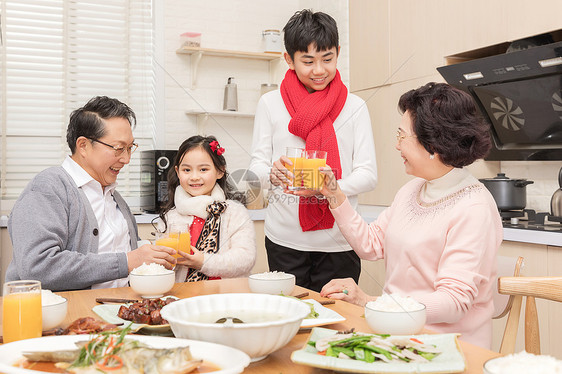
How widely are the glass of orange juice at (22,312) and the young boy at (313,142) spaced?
1.05m

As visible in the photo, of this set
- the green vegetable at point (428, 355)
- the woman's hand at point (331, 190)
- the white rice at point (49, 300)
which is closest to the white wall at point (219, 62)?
the woman's hand at point (331, 190)

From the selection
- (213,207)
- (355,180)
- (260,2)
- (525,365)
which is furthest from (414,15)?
(525,365)

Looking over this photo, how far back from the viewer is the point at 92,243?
5.49 feet

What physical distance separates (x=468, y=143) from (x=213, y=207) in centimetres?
93

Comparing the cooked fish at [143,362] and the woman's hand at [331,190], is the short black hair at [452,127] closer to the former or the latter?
the woman's hand at [331,190]

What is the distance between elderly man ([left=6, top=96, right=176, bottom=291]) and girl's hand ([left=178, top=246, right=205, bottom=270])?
2.6 inches

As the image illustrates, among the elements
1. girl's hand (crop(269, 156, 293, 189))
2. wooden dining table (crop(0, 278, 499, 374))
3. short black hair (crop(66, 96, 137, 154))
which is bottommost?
wooden dining table (crop(0, 278, 499, 374))

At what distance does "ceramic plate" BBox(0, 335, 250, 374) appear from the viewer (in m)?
0.75

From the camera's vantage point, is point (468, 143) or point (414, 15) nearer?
point (468, 143)

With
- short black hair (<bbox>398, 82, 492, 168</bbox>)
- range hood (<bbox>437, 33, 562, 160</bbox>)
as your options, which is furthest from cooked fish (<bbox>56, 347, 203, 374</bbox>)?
range hood (<bbox>437, 33, 562, 160</bbox>)

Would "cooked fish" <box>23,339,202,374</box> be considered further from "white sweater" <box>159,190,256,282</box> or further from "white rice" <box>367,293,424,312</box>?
"white sweater" <box>159,190,256,282</box>

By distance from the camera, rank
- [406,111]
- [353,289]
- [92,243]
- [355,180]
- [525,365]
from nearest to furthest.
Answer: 1. [525,365]
2. [353,289]
3. [406,111]
4. [92,243]
5. [355,180]

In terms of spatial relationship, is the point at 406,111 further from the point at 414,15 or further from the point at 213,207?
the point at 414,15

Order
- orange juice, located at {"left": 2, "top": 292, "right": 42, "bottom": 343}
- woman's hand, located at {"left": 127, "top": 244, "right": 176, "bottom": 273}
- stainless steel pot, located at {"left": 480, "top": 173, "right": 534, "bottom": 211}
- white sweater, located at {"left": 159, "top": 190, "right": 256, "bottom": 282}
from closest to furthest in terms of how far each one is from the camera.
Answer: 1. orange juice, located at {"left": 2, "top": 292, "right": 42, "bottom": 343}
2. woman's hand, located at {"left": 127, "top": 244, "right": 176, "bottom": 273}
3. white sweater, located at {"left": 159, "top": 190, "right": 256, "bottom": 282}
4. stainless steel pot, located at {"left": 480, "top": 173, "right": 534, "bottom": 211}
